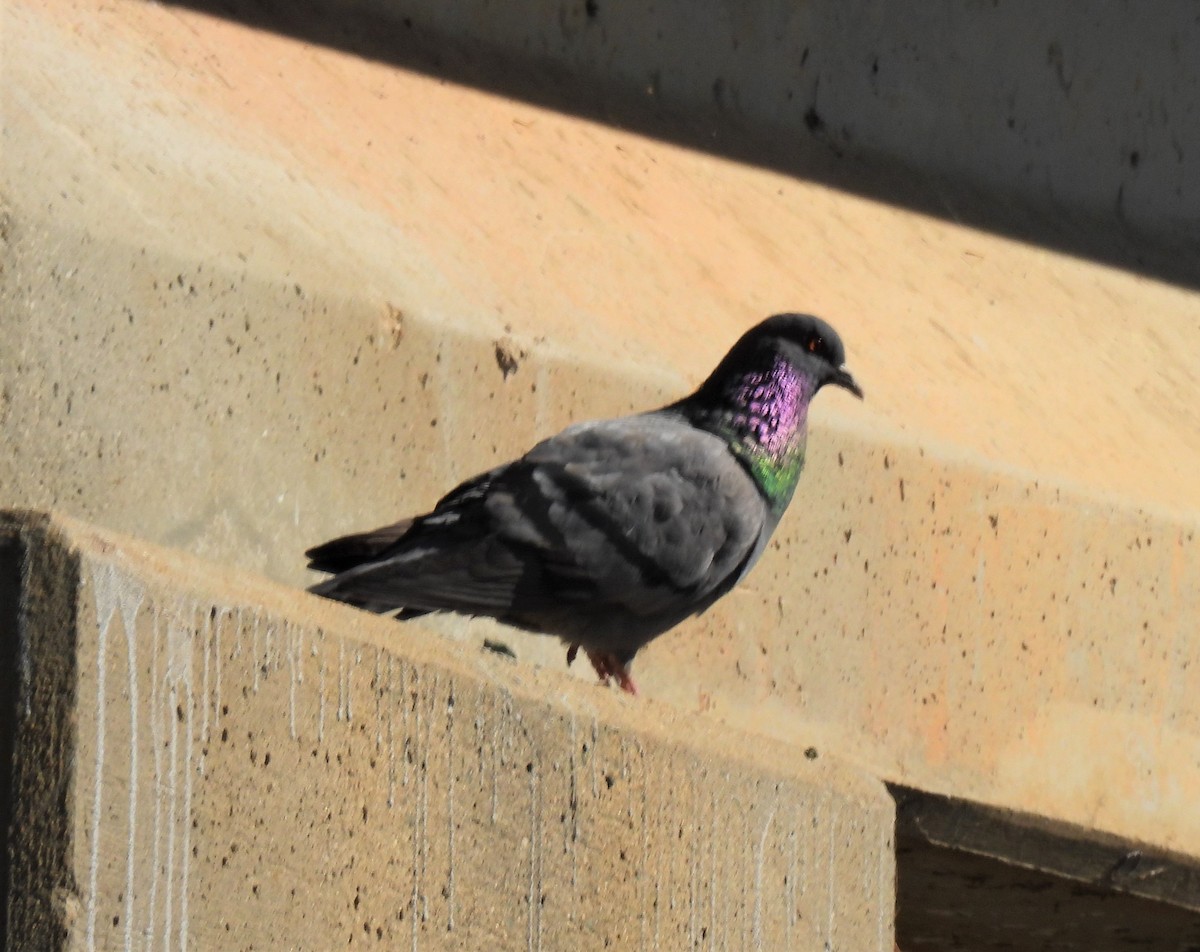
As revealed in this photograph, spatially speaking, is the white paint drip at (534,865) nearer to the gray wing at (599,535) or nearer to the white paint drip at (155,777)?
the white paint drip at (155,777)

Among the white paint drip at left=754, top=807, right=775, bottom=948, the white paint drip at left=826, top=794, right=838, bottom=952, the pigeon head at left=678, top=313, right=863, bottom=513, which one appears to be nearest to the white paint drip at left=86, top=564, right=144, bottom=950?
the white paint drip at left=754, top=807, right=775, bottom=948

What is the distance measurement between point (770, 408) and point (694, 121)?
5.74 feet

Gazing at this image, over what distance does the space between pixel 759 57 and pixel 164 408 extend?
2.88 m

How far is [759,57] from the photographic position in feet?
21.8

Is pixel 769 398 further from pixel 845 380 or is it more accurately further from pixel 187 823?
pixel 187 823

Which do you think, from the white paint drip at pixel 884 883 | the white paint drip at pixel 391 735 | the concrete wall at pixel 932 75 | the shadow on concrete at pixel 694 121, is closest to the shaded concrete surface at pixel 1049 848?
the white paint drip at pixel 884 883

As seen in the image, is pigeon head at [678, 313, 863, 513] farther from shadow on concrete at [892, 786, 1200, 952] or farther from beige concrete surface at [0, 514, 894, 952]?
beige concrete surface at [0, 514, 894, 952]

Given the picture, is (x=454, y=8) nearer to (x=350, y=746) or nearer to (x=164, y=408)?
(x=164, y=408)

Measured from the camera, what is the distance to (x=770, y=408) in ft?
16.3

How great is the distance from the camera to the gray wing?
447 centimetres

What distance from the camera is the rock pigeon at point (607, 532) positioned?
439cm

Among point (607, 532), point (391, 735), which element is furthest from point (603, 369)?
point (391, 735)

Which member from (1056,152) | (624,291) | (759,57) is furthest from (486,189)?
(1056,152)

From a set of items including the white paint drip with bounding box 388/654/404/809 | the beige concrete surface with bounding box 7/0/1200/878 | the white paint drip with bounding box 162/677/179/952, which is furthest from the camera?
the beige concrete surface with bounding box 7/0/1200/878
